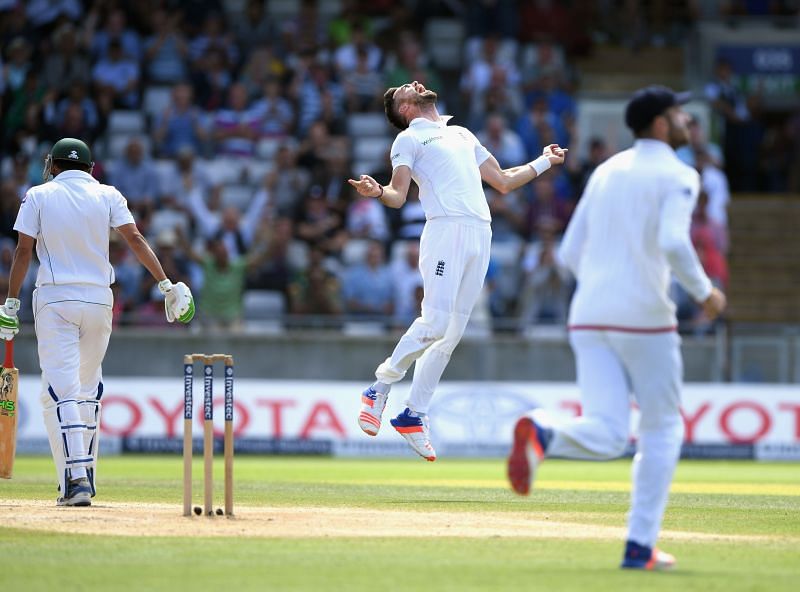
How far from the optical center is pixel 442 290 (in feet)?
36.1

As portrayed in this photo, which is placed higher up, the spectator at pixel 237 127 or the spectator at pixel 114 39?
the spectator at pixel 114 39

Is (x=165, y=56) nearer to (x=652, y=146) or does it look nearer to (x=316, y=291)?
(x=316, y=291)

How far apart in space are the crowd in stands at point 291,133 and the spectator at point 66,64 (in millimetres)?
24

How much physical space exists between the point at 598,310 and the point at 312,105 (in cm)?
1579

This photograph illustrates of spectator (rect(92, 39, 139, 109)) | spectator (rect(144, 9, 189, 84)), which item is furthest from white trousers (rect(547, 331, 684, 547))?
spectator (rect(144, 9, 189, 84))

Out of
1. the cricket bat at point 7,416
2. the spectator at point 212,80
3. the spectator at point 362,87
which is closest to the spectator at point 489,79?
the spectator at point 362,87

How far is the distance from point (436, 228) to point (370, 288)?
9110 mm

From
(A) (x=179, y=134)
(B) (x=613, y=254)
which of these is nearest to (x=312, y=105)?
(A) (x=179, y=134)

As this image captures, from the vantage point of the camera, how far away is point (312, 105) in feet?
74.2

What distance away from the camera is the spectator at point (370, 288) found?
65.8 feet

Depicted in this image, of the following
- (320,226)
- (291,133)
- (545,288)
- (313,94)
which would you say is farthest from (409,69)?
(545,288)

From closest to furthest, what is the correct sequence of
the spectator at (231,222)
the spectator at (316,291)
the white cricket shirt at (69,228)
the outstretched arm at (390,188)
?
the white cricket shirt at (69,228)
the outstretched arm at (390,188)
the spectator at (316,291)
the spectator at (231,222)

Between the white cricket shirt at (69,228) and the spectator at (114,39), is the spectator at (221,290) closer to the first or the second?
the spectator at (114,39)

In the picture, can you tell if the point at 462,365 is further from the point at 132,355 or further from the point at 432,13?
the point at 432,13
